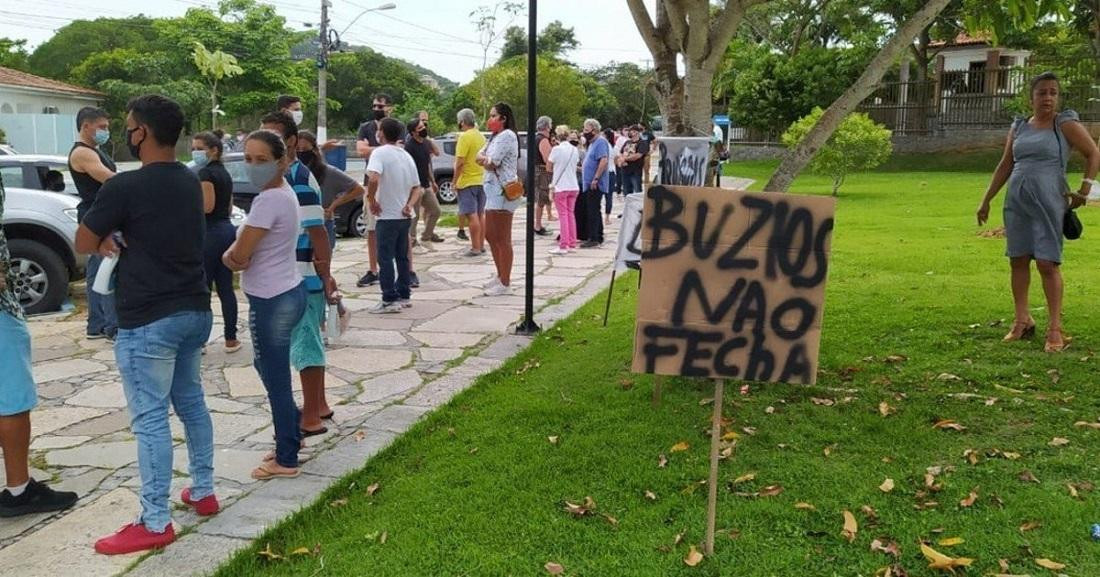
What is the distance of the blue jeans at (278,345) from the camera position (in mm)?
4191

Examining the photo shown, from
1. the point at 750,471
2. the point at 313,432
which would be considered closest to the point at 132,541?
the point at 313,432

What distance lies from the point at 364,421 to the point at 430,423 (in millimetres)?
433

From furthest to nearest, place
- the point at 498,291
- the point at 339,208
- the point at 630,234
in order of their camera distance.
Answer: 1. the point at 339,208
2. the point at 498,291
3. the point at 630,234

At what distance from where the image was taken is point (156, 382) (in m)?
3.59

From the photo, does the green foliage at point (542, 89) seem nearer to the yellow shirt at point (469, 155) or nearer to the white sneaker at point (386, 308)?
the yellow shirt at point (469, 155)

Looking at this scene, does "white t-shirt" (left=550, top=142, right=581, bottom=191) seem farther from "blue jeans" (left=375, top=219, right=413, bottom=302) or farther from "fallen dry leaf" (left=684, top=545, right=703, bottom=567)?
"fallen dry leaf" (left=684, top=545, right=703, bottom=567)

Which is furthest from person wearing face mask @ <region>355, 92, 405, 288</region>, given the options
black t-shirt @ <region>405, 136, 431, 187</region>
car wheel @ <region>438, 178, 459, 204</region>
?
car wheel @ <region>438, 178, 459, 204</region>

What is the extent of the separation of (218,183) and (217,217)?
0.44 meters

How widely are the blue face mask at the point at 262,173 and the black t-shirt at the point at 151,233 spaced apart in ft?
1.71

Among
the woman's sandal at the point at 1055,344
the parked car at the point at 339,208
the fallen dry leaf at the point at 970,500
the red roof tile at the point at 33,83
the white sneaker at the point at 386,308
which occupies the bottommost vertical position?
the fallen dry leaf at the point at 970,500

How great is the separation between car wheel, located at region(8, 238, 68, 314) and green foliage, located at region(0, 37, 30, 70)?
54.2 m

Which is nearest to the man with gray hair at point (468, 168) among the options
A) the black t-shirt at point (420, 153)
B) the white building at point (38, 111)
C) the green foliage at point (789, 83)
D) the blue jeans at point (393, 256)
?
the black t-shirt at point (420, 153)

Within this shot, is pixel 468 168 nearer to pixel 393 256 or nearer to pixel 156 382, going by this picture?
pixel 393 256

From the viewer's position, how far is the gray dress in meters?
5.84
